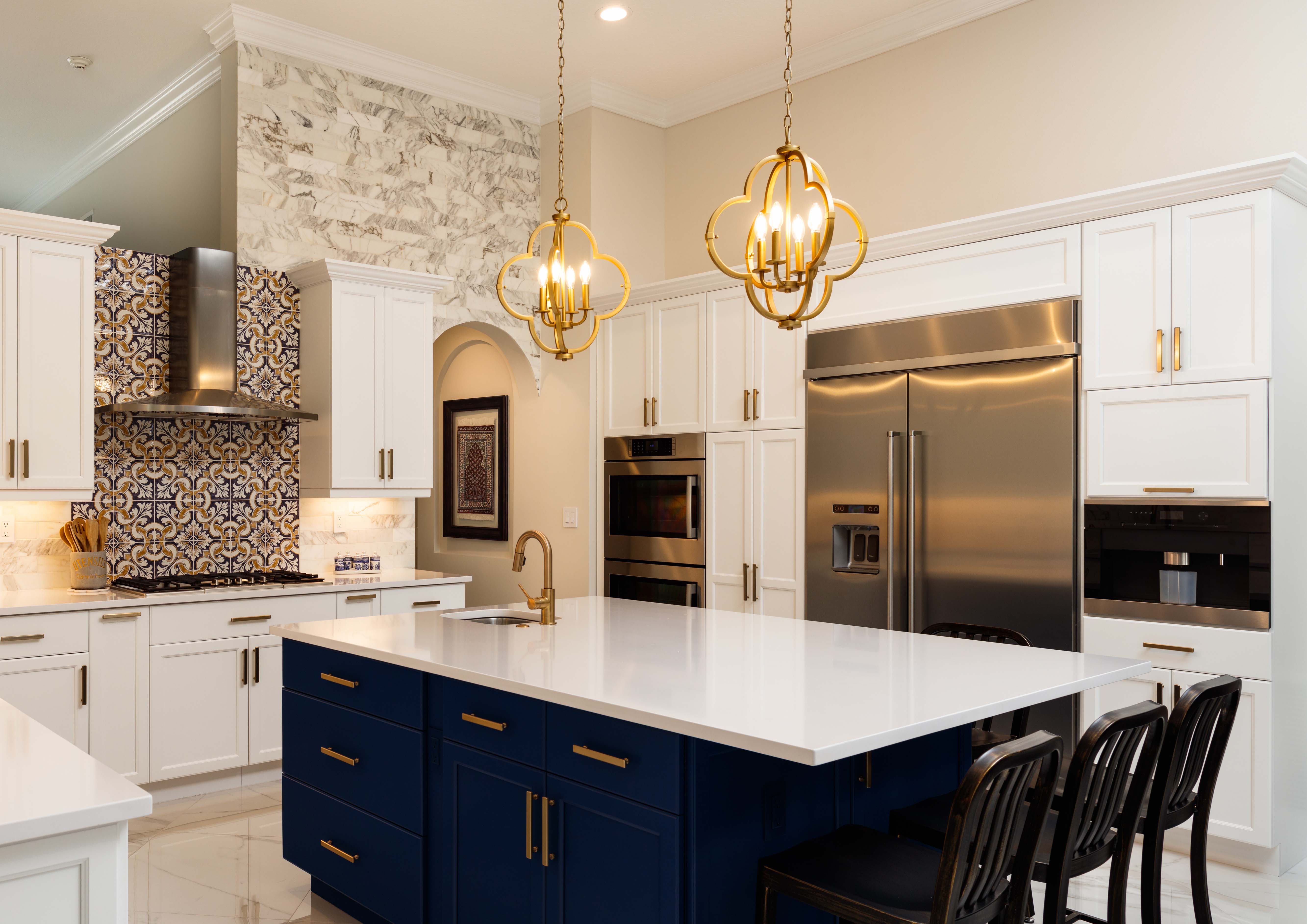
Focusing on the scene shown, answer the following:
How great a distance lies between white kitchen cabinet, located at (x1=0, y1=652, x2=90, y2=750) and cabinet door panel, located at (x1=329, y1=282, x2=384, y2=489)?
1392 millimetres

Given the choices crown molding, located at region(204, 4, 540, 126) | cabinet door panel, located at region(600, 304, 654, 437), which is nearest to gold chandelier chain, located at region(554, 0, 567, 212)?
crown molding, located at region(204, 4, 540, 126)

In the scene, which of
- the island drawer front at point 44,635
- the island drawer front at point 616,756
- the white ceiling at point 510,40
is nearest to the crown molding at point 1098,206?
the white ceiling at point 510,40

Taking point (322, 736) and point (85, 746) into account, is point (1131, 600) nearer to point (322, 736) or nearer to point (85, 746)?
point (322, 736)

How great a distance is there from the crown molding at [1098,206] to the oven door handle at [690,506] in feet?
4.34

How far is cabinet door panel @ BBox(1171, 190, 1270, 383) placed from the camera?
3326 millimetres

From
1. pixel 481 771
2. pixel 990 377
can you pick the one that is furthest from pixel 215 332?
pixel 990 377

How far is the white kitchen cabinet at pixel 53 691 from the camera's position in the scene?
3854 mm

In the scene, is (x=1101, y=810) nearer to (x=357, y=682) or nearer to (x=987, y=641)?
(x=987, y=641)

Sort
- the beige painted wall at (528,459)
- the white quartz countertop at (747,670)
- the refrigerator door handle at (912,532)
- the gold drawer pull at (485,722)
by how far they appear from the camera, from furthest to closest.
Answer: the beige painted wall at (528,459) < the refrigerator door handle at (912,532) < the gold drawer pull at (485,722) < the white quartz countertop at (747,670)

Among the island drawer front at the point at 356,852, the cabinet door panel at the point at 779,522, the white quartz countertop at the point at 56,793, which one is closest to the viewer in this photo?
the white quartz countertop at the point at 56,793

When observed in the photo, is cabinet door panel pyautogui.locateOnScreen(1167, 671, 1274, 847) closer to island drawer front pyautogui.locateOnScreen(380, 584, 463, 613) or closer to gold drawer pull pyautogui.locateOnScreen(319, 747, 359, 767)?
gold drawer pull pyautogui.locateOnScreen(319, 747, 359, 767)

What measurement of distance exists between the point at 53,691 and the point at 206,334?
5.50 feet

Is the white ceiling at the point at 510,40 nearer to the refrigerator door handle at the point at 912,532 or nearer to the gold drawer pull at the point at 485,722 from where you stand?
the refrigerator door handle at the point at 912,532

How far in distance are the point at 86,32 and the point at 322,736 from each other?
4.00 metres
